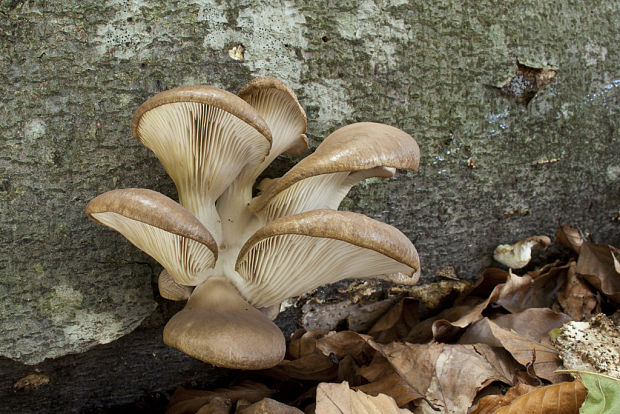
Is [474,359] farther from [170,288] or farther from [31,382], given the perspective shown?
[31,382]

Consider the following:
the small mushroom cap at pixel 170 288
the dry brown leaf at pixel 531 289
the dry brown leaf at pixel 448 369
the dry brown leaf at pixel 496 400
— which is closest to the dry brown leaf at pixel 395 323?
the dry brown leaf at pixel 448 369

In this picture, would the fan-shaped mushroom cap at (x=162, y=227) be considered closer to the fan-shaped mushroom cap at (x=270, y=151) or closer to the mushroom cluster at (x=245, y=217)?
the mushroom cluster at (x=245, y=217)

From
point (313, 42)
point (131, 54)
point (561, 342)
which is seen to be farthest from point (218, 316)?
point (561, 342)

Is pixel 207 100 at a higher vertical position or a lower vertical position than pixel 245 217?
higher

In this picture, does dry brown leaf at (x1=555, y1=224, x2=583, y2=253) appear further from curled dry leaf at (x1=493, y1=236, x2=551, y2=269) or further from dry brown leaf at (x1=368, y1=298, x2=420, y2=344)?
dry brown leaf at (x1=368, y1=298, x2=420, y2=344)

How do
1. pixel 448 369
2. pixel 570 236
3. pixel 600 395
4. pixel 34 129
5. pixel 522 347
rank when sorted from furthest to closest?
1. pixel 570 236
2. pixel 522 347
3. pixel 448 369
4. pixel 34 129
5. pixel 600 395

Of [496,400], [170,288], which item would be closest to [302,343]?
[170,288]

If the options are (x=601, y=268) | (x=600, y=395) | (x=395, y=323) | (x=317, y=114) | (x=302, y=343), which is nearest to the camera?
(x=600, y=395)
